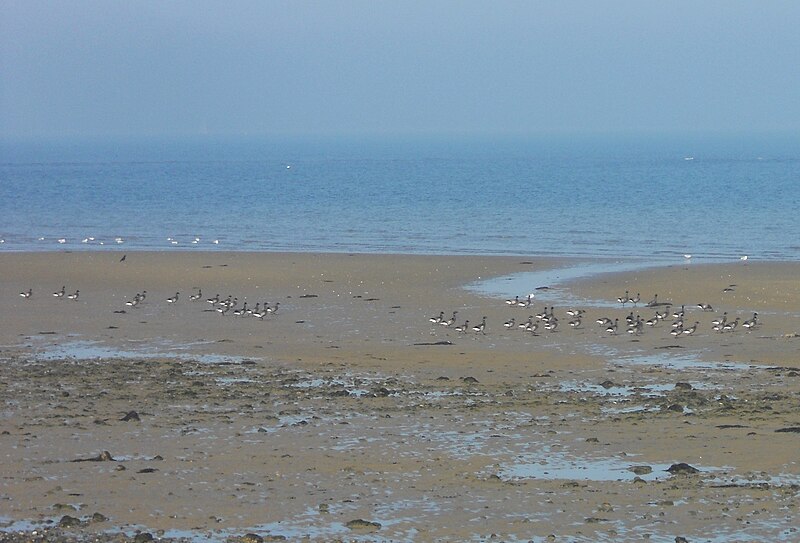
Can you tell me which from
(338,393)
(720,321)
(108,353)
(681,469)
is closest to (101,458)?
(338,393)

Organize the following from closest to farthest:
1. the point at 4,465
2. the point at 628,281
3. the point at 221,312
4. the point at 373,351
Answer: the point at 4,465 → the point at 373,351 → the point at 221,312 → the point at 628,281

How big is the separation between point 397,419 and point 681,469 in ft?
11.3

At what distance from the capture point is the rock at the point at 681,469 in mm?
11266

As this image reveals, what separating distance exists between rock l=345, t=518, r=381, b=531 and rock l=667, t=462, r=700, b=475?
2973mm

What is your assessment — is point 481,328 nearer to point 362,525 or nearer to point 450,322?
point 450,322

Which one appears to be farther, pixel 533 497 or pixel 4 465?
pixel 4 465

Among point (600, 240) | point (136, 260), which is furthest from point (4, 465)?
point (600, 240)

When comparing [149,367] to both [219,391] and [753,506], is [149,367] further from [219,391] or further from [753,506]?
[753,506]

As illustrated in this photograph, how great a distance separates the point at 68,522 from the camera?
374 inches

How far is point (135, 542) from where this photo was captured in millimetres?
9133

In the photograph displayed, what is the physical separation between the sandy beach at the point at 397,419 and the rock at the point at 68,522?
0.32 ft

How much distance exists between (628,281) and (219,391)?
15573mm

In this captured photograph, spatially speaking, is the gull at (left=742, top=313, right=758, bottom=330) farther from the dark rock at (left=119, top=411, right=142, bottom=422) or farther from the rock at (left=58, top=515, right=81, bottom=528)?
the rock at (left=58, top=515, right=81, bottom=528)

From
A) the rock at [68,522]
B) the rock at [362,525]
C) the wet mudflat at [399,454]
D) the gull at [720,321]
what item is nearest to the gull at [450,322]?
the gull at [720,321]
